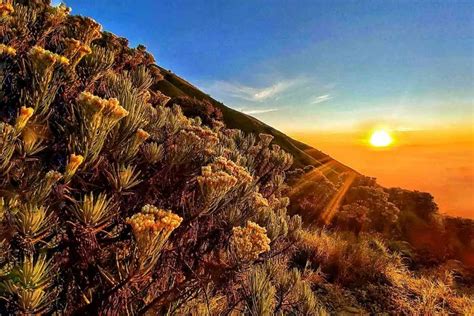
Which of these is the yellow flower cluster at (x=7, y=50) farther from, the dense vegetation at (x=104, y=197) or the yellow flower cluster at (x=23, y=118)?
the yellow flower cluster at (x=23, y=118)

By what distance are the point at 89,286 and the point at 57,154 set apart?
1282 millimetres

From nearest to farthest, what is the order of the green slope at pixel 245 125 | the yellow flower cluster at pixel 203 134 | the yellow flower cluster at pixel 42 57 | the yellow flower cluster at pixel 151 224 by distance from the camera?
the yellow flower cluster at pixel 151 224, the yellow flower cluster at pixel 42 57, the yellow flower cluster at pixel 203 134, the green slope at pixel 245 125

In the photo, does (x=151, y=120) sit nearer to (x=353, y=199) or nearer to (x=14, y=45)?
(x=14, y=45)

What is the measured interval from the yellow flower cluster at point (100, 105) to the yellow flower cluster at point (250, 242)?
4.98 feet

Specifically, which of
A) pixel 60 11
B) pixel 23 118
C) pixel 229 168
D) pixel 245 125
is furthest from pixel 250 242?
pixel 245 125

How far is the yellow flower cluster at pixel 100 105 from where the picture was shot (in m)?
2.74

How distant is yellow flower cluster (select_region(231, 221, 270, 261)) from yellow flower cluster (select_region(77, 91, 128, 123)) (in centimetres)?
152

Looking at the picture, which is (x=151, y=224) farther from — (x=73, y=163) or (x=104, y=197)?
(x=73, y=163)

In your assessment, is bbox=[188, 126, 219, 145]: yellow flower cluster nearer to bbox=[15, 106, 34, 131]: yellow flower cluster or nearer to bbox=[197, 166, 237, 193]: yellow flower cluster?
bbox=[197, 166, 237, 193]: yellow flower cluster

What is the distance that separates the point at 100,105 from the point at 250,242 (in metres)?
1.75

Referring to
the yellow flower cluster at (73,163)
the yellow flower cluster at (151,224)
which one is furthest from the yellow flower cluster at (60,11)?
the yellow flower cluster at (151,224)

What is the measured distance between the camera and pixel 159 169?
12.8ft

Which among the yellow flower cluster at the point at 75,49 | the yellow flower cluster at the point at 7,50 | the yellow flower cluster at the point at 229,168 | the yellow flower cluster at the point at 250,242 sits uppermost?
the yellow flower cluster at the point at 75,49

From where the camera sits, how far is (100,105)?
2734 millimetres
